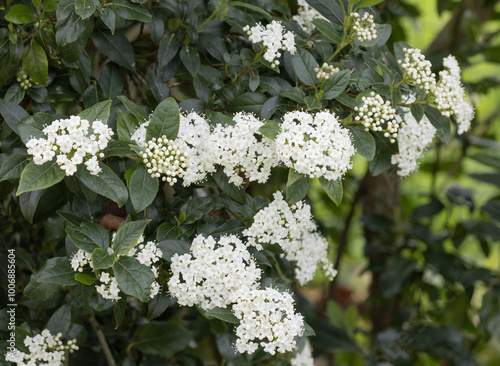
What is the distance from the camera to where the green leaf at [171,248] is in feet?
4.22

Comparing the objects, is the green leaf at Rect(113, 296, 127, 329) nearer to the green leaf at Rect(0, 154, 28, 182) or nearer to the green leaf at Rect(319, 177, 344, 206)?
the green leaf at Rect(0, 154, 28, 182)

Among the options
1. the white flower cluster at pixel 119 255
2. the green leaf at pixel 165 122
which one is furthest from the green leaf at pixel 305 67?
the white flower cluster at pixel 119 255

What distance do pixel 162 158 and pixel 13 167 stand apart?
0.35 m

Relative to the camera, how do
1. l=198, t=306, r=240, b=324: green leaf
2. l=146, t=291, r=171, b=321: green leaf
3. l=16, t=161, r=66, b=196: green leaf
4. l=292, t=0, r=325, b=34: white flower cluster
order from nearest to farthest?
l=16, t=161, r=66, b=196: green leaf < l=198, t=306, r=240, b=324: green leaf < l=146, t=291, r=171, b=321: green leaf < l=292, t=0, r=325, b=34: white flower cluster

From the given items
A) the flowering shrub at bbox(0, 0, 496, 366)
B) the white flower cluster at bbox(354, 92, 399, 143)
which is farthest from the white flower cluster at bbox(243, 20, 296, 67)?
the white flower cluster at bbox(354, 92, 399, 143)

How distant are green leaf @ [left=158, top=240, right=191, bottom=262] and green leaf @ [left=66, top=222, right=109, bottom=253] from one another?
0.14 metres

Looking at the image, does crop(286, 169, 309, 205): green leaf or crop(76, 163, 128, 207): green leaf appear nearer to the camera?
crop(76, 163, 128, 207): green leaf

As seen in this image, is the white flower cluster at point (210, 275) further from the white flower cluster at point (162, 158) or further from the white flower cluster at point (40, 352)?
the white flower cluster at point (40, 352)

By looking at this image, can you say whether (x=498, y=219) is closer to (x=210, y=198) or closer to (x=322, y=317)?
(x=322, y=317)

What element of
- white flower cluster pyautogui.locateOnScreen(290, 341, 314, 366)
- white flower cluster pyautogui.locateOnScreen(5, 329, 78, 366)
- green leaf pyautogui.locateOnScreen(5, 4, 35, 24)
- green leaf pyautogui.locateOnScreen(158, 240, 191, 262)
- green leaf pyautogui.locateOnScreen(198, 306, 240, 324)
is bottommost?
white flower cluster pyautogui.locateOnScreen(290, 341, 314, 366)

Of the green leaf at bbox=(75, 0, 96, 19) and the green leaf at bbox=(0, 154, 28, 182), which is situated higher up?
the green leaf at bbox=(75, 0, 96, 19)

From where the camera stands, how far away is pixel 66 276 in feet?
4.27

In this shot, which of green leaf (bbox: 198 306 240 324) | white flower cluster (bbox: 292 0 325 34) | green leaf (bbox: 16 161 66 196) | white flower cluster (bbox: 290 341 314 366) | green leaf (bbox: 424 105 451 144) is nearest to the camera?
green leaf (bbox: 16 161 66 196)

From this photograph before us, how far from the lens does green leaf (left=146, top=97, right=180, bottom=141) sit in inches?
49.3
